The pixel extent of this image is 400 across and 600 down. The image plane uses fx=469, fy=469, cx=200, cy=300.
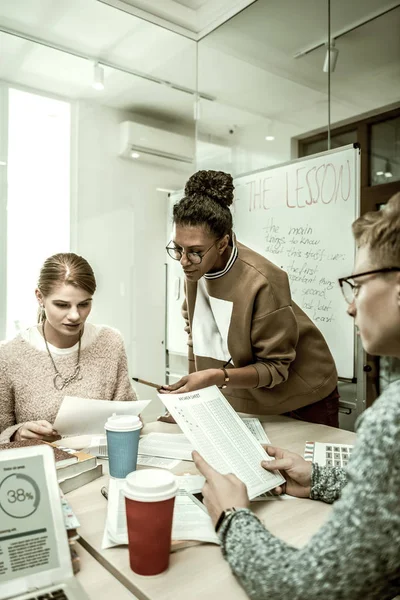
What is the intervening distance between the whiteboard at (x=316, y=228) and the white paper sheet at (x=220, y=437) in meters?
1.14

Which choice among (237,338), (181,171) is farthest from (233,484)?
(181,171)

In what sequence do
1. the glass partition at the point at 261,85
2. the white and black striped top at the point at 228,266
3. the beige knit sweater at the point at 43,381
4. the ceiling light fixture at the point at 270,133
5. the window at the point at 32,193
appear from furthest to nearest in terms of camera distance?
the window at the point at 32,193
the ceiling light fixture at the point at 270,133
the glass partition at the point at 261,85
the white and black striped top at the point at 228,266
the beige knit sweater at the point at 43,381

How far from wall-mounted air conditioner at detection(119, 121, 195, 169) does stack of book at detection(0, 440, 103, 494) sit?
2614 mm

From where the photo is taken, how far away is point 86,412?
1.25 metres

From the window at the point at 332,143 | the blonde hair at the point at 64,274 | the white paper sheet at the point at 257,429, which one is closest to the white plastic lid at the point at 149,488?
the white paper sheet at the point at 257,429

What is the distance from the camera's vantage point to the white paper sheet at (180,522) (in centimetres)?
80

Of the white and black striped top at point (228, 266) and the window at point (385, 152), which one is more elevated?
the window at point (385, 152)

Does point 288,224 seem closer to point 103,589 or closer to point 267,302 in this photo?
point 267,302

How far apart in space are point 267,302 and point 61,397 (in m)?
0.72

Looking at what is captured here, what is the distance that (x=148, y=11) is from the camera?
2740 millimetres

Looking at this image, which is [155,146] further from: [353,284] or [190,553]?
[190,553]

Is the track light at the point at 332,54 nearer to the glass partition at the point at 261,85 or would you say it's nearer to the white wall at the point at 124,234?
the glass partition at the point at 261,85

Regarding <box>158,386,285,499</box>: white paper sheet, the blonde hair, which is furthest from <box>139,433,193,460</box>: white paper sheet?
the blonde hair

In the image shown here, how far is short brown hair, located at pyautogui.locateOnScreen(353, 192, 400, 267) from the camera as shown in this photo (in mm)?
635
